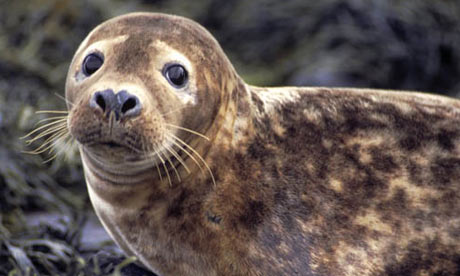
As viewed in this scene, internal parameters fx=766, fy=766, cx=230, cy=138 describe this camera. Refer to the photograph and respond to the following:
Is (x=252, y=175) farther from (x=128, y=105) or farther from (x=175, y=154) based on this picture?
(x=128, y=105)

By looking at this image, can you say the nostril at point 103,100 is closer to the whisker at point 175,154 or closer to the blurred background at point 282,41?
the whisker at point 175,154

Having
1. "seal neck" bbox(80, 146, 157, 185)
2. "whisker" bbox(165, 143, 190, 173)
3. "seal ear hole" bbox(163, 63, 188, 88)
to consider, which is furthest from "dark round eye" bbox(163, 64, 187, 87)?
"seal neck" bbox(80, 146, 157, 185)

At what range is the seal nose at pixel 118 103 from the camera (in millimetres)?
3205

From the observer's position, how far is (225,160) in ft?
12.1

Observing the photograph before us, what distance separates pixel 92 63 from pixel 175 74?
1.31ft

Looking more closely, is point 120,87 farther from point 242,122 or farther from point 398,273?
point 398,273

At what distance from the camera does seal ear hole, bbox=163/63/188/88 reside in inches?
137

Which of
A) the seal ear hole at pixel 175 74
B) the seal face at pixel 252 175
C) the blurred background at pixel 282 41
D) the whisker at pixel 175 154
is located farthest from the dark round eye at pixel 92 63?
the blurred background at pixel 282 41

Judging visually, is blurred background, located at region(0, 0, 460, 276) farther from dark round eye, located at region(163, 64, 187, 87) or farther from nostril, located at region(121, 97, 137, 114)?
nostril, located at region(121, 97, 137, 114)

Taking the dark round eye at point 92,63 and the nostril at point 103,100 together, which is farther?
the dark round eye at point 92,63

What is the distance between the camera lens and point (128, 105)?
3229 millimetres

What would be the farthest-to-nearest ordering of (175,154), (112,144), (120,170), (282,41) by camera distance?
(282,41) < (120,170) < (175,154) < (112,144)

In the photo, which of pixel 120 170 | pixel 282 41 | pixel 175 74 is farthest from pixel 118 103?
pixel 282 41

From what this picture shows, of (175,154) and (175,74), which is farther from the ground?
(175,74)
